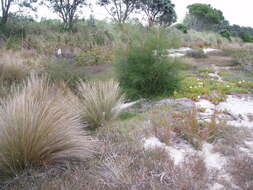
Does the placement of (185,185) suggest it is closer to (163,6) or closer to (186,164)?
(186,164)

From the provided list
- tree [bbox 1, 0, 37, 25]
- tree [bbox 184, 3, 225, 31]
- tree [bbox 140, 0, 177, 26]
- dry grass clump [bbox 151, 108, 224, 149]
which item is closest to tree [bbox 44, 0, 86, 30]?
tree [bbox 1, 0, 37, 25]

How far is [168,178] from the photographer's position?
1.98 metres

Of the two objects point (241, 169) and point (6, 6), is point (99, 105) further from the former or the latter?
point (6, 6)

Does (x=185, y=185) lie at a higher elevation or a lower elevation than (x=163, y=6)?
lower

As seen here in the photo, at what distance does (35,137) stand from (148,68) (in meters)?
3.28

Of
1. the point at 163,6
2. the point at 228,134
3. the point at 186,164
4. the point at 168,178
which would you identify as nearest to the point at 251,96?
the point at 228,134

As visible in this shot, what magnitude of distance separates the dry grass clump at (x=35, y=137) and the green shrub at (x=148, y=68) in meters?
2.82

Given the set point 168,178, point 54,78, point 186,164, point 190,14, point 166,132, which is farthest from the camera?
point 190,14

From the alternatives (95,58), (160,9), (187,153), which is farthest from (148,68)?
(160,9)

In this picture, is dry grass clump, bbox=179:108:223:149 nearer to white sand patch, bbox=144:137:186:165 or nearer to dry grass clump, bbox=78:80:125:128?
white sand patch, bbox=144:137:186:165

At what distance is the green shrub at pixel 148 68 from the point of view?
4871 millimetres

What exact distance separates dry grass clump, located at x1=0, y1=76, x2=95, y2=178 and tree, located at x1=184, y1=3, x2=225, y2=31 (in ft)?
118

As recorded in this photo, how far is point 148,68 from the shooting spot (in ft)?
16.1

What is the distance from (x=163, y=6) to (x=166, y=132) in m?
22.0
